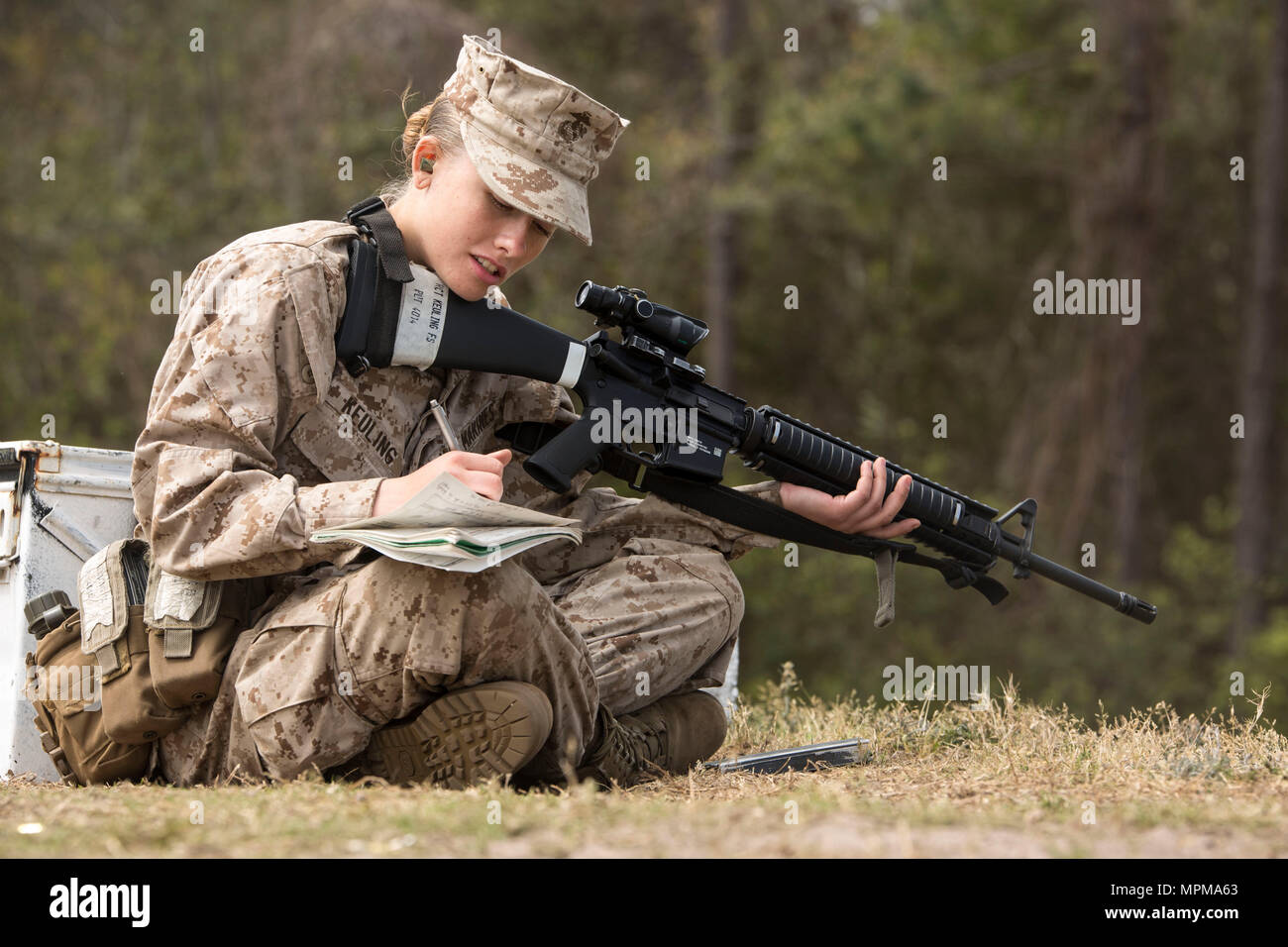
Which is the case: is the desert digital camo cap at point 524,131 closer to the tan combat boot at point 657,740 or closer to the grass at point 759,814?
the tan combat boot at point 657,740

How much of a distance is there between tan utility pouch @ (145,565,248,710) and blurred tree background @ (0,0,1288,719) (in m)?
11.3

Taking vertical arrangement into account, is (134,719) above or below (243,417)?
below

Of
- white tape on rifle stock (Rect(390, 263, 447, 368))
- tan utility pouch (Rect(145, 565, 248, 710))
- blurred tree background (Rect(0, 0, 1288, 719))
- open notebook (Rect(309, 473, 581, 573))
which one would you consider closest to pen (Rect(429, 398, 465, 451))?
white tape on rifle stock (Rect(390, 263, 447, 368))

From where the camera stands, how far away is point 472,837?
9.32 feet

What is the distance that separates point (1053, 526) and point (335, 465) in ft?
43.0

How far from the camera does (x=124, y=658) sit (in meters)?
3.76

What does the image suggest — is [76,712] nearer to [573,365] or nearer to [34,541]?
[34,541]

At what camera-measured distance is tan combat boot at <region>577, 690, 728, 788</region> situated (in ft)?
13.2

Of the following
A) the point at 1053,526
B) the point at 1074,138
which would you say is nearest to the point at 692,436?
the point at 1053,526

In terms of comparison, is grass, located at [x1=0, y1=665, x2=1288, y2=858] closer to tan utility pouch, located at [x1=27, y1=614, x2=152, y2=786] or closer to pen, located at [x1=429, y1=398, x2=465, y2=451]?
tan utility pouch, located at [x1=27, y1=614, x2=152, y2=786]

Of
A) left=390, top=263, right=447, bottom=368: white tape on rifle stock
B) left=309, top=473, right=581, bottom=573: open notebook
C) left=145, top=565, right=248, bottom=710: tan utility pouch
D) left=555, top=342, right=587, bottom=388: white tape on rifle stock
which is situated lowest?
left=145, top=565, right=248, bottom=710: tan utility pouch

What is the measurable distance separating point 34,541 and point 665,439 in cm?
181

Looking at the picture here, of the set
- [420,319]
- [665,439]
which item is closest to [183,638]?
[420,319]
